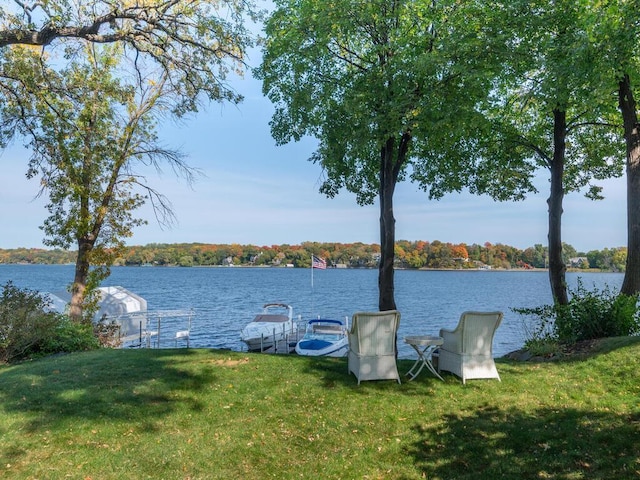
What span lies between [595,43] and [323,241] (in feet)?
257

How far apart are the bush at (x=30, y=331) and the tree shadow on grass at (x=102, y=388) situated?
162 cm

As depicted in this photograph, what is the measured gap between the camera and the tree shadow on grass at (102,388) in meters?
4.91

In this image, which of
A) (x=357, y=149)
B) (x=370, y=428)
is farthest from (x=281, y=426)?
(x=357, y=149)

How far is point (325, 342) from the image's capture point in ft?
49.3

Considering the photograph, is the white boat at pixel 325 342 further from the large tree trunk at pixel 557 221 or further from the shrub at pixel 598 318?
the shrub at pixel 598 318

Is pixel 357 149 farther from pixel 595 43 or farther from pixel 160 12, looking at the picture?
pixel 595 43

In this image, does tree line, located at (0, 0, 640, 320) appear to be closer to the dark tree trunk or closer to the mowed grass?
the dark tree trunk

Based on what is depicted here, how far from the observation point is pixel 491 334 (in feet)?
21.0

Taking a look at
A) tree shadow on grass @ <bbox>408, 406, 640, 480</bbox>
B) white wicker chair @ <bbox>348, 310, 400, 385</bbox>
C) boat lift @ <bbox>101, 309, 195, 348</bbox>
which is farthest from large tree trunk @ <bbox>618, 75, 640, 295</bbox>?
boat lift @ <bbox>101, 309, 195, 348</bbox>

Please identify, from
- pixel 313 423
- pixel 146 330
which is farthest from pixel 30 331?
pixel 146 330

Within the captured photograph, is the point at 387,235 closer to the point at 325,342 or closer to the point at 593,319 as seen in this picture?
the point at 593,319

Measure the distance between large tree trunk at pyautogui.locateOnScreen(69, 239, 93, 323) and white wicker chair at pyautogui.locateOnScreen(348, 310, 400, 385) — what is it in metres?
10.9

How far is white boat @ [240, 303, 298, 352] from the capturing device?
16.7 m

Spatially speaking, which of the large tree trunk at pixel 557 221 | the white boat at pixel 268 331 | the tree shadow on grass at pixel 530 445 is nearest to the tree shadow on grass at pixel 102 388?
the tree shadow on grass at pixel 530 445
